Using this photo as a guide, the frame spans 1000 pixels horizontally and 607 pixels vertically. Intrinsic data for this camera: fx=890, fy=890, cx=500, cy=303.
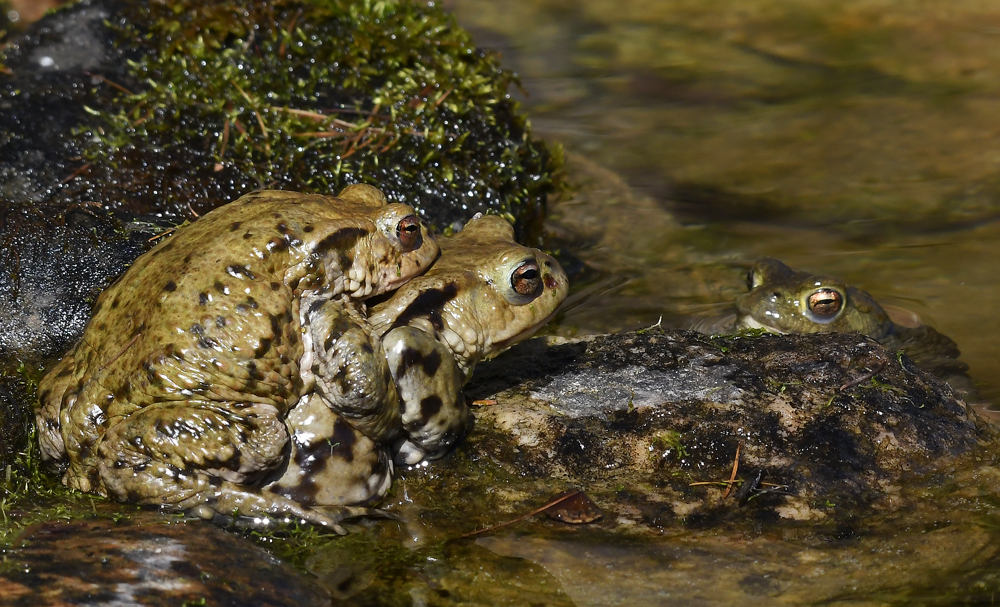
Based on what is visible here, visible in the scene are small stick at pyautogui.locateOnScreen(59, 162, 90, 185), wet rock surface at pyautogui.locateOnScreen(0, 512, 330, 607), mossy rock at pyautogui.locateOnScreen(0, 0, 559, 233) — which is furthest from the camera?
mossy rock at pyautogui.locateOnScreen(0, 0, 559, 233)

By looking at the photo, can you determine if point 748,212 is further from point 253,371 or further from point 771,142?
point 253,371

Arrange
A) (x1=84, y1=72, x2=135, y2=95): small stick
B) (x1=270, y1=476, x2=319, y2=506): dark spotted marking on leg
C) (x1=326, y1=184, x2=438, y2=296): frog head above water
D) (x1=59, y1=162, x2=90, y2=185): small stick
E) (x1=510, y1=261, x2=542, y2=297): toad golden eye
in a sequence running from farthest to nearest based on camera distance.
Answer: (x1=84, y1=72, x2=135, y2=95): small stick, (x1=59, y1=162, x2=90, y2=185): small stick, (x1=510, y1=261, x2=542, y2=297): toad golden eye, (x1=326, y1=184, x2=438, y2=296): frog head above water, (x1=270, y1=476, x2=319, y2=506): dark spotted marking on leg

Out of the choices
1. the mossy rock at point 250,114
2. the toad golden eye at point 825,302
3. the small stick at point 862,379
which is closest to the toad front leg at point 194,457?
the mossy rock at point 250,114

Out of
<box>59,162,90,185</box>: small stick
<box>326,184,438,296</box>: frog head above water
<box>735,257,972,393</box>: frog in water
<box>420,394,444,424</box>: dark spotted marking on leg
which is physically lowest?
<box>735,257,972,393</box>: frog in water

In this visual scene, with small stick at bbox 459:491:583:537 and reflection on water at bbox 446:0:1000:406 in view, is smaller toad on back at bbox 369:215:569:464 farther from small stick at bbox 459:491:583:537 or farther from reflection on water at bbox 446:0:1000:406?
reflection on water at bbox 446:0:1000:406

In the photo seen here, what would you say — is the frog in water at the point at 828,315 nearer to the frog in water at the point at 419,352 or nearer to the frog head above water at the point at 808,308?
the frog head above water at the point at 808,308

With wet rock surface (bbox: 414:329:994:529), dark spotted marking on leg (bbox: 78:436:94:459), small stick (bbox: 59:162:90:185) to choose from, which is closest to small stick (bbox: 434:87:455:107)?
small stick (bbox: 59:162:90:185)
